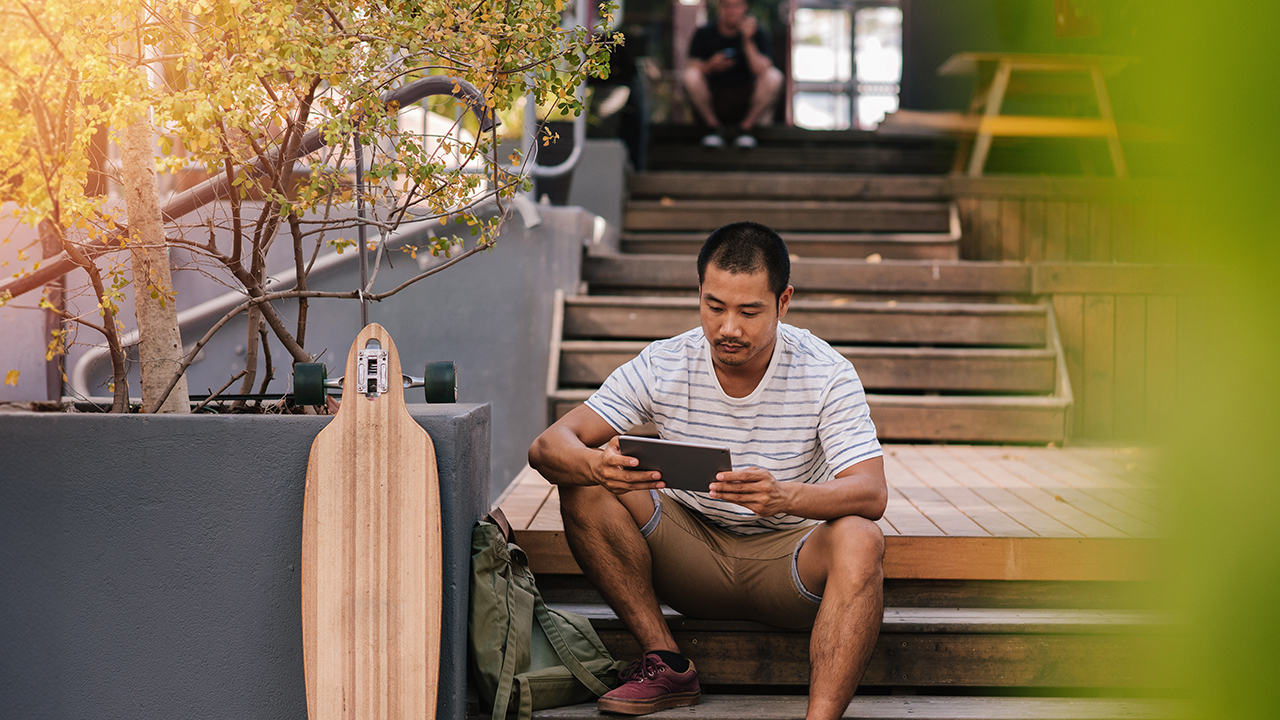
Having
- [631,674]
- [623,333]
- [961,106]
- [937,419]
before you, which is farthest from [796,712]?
[961,106]

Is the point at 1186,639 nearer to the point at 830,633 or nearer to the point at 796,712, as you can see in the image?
the point at 830,633

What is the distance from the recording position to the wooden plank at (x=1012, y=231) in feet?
15.8

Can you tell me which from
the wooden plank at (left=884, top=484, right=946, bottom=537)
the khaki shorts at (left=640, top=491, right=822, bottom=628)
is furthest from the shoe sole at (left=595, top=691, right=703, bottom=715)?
the wooden plank at (left=884, top=484, right=946, bottom=537)

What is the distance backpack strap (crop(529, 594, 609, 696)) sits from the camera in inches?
76.9

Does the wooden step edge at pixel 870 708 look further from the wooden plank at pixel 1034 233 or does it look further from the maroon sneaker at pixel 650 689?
the wooden plank at pixel 1034 233

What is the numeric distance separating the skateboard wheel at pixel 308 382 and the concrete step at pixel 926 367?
1.96m

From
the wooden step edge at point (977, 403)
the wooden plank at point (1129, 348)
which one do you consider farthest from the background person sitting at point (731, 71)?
the wooden step edge at point (977, 403)

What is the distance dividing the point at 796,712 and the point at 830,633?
0.92ft

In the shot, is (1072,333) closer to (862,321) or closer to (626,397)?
(862,321)

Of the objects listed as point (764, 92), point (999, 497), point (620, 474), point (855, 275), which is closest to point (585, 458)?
point (620, 474)

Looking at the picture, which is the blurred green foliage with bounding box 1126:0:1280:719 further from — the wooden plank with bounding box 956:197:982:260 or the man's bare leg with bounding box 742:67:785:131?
the man's bare leg with bounding box 742:67:785:131

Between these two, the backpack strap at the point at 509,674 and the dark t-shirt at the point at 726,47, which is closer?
the backpack strap at the point at 509,674

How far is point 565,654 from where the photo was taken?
197 centimetres

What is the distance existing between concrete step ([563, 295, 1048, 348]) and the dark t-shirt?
318 centimetres
